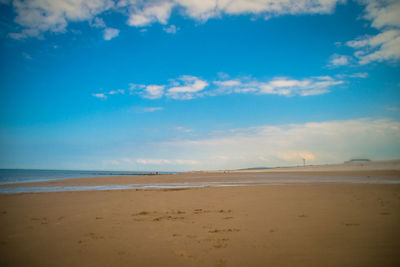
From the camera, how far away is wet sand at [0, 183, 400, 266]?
475cm

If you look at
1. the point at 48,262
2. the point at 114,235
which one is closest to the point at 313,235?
the point at 114,235

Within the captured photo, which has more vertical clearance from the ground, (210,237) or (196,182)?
(210,237)

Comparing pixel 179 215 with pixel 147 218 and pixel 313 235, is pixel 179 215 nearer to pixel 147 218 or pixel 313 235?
pixel 147 218

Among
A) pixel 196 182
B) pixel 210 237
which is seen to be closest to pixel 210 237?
pixel 210 237

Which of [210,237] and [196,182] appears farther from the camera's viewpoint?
[196,182]

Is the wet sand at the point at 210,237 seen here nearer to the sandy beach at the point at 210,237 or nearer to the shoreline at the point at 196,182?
the sandy beach at the point at 210,237

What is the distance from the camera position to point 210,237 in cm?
613

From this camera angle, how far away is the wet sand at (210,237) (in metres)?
4.75

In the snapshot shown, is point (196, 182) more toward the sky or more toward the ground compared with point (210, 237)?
more toward the ground

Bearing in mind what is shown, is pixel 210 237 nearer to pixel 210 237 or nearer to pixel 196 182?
pixel 210 237

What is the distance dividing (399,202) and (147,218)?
427 inches

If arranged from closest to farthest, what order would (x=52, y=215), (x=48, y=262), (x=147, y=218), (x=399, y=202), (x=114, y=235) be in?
(x=48, y=262) → (x=114, y=235) → (x=147, y=218) → (x=52, y=215) → (x=399, y=202)

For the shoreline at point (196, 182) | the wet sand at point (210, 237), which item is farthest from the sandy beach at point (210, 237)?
the shoreline at point (196, 182)

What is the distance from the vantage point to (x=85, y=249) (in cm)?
557
